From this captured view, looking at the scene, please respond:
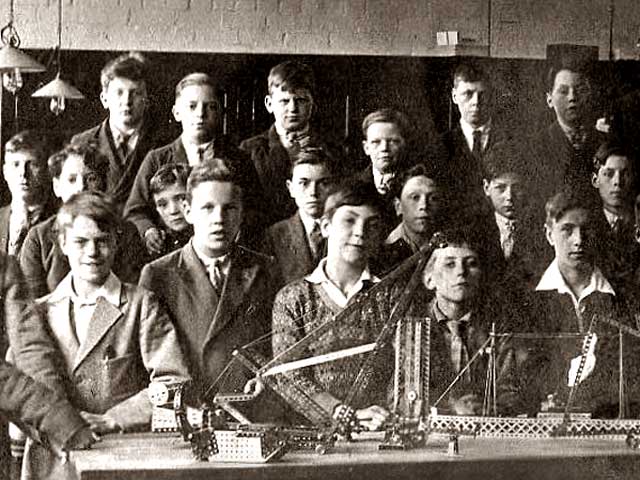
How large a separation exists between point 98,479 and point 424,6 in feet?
7.78

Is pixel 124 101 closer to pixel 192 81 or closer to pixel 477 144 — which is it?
pixel 192 81

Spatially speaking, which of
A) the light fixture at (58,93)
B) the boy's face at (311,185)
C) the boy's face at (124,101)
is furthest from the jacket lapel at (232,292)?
the light fixture at (58,93)

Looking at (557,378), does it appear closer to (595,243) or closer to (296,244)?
(595,243)

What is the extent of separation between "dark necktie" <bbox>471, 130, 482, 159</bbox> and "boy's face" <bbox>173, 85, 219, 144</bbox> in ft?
3.62

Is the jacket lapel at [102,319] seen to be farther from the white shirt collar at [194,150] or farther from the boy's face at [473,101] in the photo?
the boy's face at [473,101]

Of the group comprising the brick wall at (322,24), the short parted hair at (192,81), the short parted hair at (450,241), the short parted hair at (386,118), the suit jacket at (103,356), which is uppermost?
the brick wall at (322,24)

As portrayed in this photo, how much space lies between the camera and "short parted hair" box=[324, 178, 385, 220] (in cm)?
484

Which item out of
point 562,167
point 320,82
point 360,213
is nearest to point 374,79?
point 320,82

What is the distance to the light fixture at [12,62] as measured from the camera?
4.61m

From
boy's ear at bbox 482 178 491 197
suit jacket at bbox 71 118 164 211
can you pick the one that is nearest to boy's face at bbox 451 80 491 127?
boy's ear at bbox 482 178 491 197

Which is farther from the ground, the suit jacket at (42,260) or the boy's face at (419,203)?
the boy's face at (419,203)

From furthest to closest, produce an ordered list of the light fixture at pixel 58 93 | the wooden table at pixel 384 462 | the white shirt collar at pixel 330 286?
the white shirt collar at pixel 330 286 → the light fixture at pixel 58 93 → the wooden table at pixel 384 462

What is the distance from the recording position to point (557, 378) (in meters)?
4.96

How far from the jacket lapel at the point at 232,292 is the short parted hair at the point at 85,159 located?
2.07 ft
